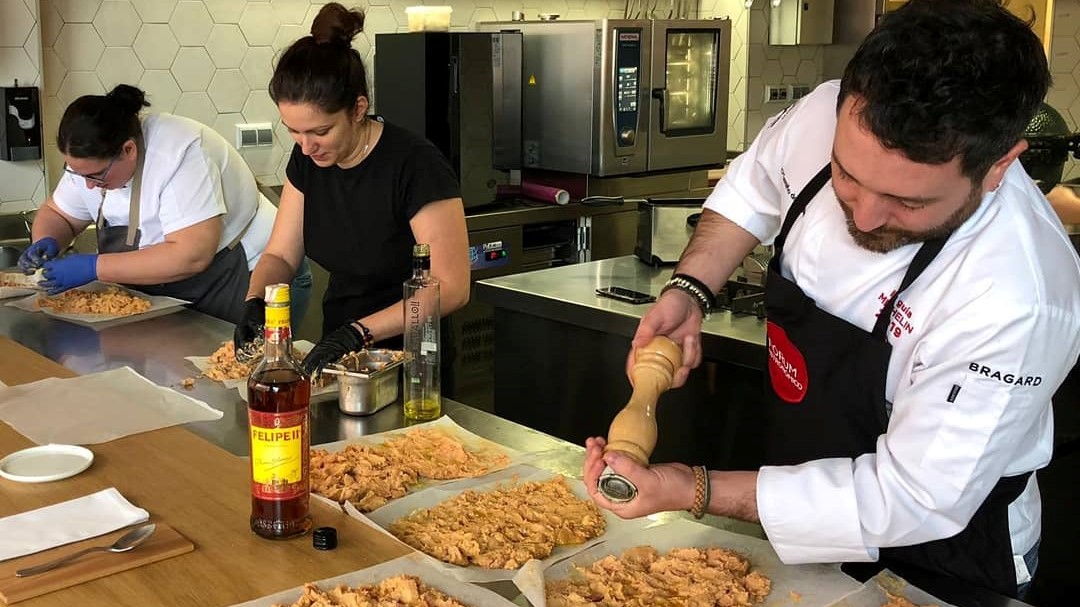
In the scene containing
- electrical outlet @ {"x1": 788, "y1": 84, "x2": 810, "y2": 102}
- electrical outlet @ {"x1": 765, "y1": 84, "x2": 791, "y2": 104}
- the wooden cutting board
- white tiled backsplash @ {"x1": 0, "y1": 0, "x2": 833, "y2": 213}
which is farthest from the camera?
electrical outlet @ {"x1": 788, "y1": 84, "x2": 810, "y2": 102}

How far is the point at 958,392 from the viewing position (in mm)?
1366

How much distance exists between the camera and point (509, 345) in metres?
3.35

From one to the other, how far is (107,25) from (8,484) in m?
2.73

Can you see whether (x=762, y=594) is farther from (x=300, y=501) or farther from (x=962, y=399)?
(x=300, y=501)

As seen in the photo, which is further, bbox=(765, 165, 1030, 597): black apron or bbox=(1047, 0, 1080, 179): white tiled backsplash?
bbox=(1047, 0, 1080, 179): white tiled backsplash

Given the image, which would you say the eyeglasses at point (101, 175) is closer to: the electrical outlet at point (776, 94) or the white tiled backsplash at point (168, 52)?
the white tiled backsplash at point (168, 52)

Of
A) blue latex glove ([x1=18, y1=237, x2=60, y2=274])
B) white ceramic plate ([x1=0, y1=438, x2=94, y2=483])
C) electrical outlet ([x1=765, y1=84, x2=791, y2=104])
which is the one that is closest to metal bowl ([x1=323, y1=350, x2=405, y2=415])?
white ceramic plate ([x1=0, y1=438, x2=94, y2=483])

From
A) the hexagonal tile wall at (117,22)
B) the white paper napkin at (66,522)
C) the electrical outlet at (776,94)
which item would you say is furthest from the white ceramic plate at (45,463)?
the electrical outlet at (776,94)

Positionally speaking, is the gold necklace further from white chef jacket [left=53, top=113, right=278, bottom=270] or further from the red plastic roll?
the red plastic roll

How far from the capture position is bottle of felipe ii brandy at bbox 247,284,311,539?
143cm

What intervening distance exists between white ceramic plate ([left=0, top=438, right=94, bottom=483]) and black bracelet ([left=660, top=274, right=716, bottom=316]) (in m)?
1.05

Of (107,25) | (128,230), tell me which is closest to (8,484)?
(128,230)

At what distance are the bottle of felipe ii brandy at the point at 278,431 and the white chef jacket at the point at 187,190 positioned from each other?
5.51ft

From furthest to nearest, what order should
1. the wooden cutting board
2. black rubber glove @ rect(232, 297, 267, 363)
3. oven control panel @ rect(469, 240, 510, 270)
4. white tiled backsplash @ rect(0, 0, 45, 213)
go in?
oven control panel @ rect(469, 240, 510, 270)
white tiled backsplash @ rect(0, 0, 45, 213)
black rubber glove @ rect(232, 297, 267, 363)
the wooden cutting board
